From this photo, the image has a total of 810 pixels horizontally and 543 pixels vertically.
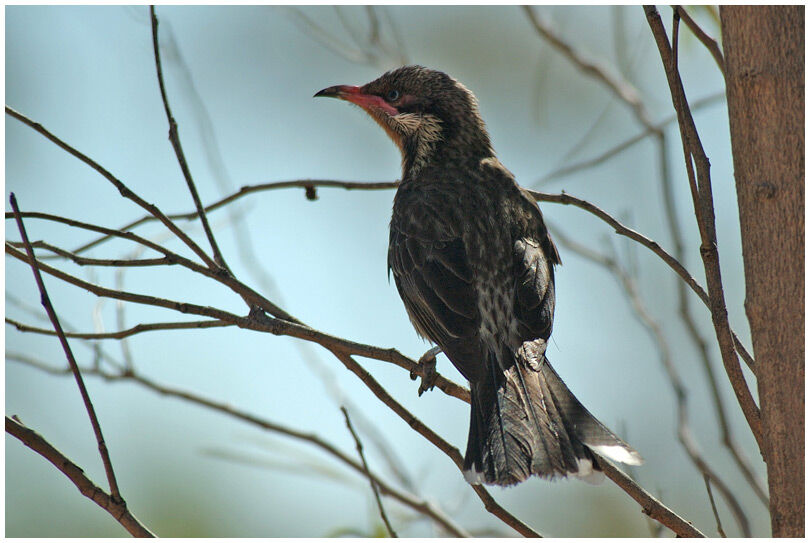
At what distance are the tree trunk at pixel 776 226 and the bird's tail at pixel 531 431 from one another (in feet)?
2.64

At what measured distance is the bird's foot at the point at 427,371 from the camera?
3.49m

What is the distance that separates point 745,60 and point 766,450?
100cm

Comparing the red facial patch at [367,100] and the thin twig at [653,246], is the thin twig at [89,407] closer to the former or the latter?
the thin twig at [653,246]

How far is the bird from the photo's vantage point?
3062 millimetres

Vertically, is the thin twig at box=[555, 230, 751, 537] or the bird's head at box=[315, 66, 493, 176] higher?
the bird's head at box=[315, 66, 493, 176]

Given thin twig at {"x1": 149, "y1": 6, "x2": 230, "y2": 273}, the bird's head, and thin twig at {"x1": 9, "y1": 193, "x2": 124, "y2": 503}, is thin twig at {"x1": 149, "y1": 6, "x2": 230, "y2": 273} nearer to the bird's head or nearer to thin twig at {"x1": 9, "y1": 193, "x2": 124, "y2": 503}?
thin twig at {"x1": 9, "y1": 193, "x2": 124, "y2": 503}

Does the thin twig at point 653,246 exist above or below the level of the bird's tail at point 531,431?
above

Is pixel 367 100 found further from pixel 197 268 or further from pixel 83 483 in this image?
pixel 83 483

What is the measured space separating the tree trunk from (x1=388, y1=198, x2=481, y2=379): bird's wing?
1.46 meters

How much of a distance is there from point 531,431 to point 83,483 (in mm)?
1602

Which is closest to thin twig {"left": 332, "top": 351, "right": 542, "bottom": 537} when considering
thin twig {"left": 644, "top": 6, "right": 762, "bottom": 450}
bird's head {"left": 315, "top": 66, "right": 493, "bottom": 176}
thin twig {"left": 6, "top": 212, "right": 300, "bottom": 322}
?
thin twig {"left": 6, "top": 212, "right": 300, "bottom": 322}

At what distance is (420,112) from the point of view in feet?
16.5

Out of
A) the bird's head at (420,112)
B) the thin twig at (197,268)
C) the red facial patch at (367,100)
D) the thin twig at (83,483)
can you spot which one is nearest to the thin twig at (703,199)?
the thin twig at (197,268)

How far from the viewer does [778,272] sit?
2.11 meters
